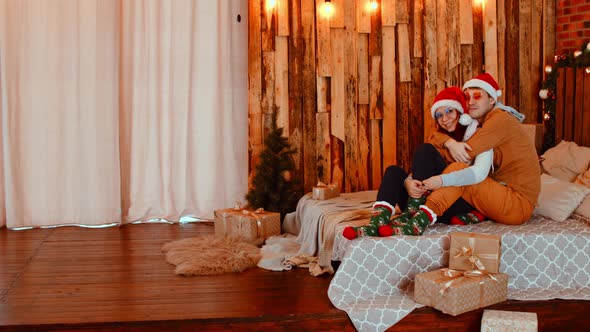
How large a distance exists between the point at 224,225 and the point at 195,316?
1724 millimetres

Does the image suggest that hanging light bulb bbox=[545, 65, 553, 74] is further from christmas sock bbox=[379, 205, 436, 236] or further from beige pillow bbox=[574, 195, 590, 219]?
christmas sock bbox=[379, 205, 436, 236]

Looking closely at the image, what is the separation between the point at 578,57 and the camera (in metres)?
5.12

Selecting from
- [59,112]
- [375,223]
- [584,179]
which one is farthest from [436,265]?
[59,112]

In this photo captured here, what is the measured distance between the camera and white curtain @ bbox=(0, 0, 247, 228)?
5387 mm

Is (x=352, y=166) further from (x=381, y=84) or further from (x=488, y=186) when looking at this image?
(x=488, y=186)

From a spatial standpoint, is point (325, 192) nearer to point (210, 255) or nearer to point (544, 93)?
point (210, 255)

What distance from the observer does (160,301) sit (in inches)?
137

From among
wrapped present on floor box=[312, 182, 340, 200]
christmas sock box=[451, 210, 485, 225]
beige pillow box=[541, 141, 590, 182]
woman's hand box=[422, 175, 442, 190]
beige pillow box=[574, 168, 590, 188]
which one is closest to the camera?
woman's hand box=[422, 175, 442, 190]

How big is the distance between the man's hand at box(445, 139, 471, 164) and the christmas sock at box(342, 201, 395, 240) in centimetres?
46

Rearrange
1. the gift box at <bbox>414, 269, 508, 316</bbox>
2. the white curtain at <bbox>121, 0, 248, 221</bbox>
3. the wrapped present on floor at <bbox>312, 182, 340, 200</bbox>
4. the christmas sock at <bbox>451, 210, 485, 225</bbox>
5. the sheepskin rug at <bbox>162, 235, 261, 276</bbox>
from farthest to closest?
the white curtain at <bbox>121, 0, 248, 221</bbox> < the wrapped present on floor at <bbox>312, 182, 340, 200</bbox> < the sheepskin rug at <bbox>162, 235, 261, 276</bbox> < the christmas sock at <bbox>451, 210, 485, 225</bbox> < the gift box at <bbox>414, 269, 508, 316</bbox>

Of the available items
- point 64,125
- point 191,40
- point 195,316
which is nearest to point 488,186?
point 195,316

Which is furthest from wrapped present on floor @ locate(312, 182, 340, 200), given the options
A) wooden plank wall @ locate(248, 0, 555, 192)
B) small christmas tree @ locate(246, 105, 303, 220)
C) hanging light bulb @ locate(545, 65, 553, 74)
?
hanging light bulb @ locate(545, 65, 553, 74)

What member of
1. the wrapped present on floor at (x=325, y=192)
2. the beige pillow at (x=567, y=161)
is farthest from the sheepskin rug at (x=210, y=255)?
the beige pillow at (x=567, y=161)

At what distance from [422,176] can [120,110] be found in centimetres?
283
